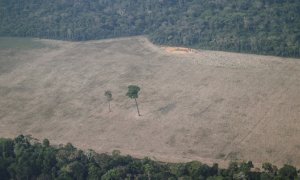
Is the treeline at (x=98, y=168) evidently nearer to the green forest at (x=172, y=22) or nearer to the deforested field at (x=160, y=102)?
the deforested field at (x=160, y=102)

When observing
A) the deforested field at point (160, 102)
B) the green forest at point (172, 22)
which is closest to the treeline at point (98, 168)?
the deforested field at point (160, 102)

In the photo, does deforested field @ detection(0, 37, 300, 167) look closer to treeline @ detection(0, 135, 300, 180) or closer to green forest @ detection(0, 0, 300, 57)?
green forest @ detection(0, 0, 300, 57)

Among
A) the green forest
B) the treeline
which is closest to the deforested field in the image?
the green forest

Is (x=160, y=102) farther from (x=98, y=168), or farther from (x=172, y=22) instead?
(x=172, y=22)

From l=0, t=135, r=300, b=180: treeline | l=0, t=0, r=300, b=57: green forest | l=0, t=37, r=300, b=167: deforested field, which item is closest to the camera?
l=0, t=135, r=300, b=180: treeline

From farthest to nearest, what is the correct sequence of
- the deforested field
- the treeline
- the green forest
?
the green forest
the deforested field
the treeline

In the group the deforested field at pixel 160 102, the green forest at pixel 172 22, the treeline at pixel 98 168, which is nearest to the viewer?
the treeline at pixel 98 168

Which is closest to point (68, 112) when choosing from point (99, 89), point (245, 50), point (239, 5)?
point (99, 89)
